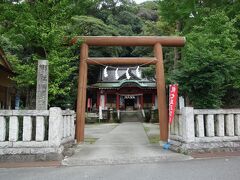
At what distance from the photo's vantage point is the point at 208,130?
9000mm

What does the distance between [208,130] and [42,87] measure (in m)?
5.40

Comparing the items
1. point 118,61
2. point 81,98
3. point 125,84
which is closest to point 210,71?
point 118,61

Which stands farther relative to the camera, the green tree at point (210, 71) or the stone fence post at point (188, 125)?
the green tree at point (210, 71)

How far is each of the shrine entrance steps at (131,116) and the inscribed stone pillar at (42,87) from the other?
22.9 metres

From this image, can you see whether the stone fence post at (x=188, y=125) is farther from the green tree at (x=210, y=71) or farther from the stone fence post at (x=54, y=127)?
the stone fence post at (x=54, y=127)

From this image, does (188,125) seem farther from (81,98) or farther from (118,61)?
(81,98)

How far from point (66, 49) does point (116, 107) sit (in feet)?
85.1

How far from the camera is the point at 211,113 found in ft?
29.7

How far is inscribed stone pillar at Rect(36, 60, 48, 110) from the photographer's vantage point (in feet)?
30.2

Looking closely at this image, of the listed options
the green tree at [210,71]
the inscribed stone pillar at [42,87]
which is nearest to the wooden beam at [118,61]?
the green tree at [210,71]

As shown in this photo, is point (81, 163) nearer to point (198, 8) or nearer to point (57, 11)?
point (57, 11)

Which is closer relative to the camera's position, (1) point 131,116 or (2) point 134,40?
(2) point 134,40

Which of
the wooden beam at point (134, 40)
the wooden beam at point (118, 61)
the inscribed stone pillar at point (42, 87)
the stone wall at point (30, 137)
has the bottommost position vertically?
the stone wall at point (30, 137)

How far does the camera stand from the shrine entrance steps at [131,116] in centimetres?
3238
